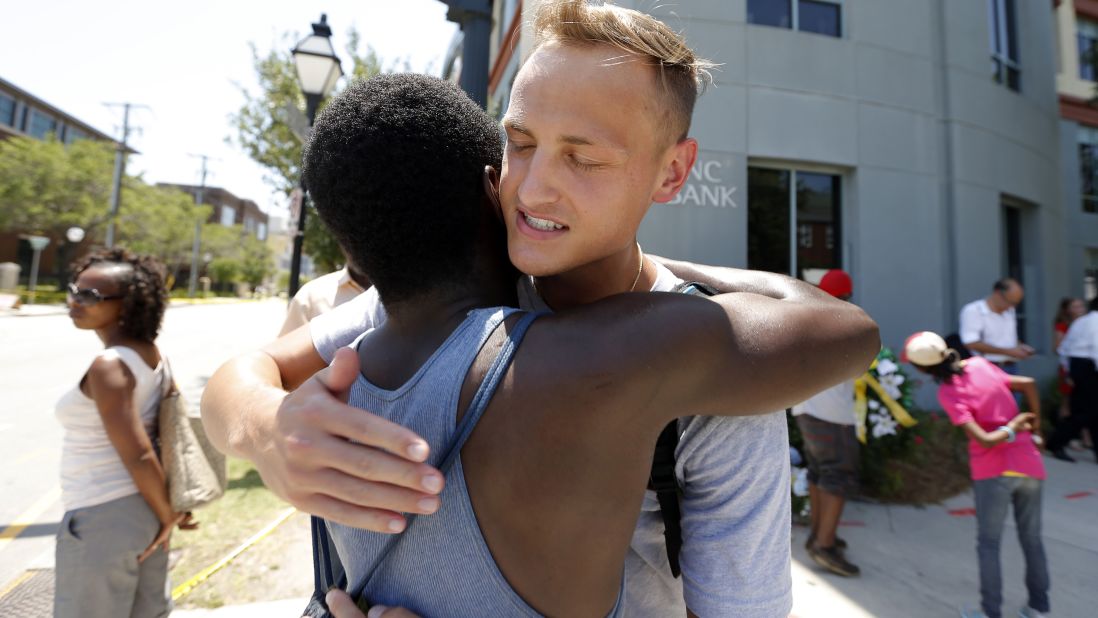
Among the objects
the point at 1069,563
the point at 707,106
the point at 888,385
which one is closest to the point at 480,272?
the point at 888,385

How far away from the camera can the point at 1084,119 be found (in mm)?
13328

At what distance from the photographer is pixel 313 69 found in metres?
6.27

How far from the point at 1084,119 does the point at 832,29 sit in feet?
32.4

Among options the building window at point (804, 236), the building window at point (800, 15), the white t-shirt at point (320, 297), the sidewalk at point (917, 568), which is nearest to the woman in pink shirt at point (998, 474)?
the sidewalk at point (917, 568)

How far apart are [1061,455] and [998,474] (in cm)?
567

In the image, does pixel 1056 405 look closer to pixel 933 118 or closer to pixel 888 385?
pixel 933 118

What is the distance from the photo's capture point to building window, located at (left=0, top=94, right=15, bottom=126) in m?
46.4

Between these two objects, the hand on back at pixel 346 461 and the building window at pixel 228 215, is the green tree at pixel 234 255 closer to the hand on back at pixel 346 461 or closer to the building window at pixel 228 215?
the building window at pixel 228 215

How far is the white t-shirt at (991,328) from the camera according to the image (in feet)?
22.5

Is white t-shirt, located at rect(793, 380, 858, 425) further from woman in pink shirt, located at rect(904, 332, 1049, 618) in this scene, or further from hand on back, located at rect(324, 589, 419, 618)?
hand on back, located at rect(324, 589, 419, 618)

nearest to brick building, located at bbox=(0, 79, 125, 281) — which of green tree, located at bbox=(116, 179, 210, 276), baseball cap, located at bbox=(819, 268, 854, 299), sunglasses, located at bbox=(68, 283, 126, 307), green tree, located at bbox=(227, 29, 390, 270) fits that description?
green tree, located at bbox=(116, 179, 210, 276)

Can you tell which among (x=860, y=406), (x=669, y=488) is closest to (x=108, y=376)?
(x=669, y=488)

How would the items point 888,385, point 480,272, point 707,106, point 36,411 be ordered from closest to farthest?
point 480,272, point 888,385, point 707,106, point 36,411

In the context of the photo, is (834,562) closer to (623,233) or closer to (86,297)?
(623,233)
